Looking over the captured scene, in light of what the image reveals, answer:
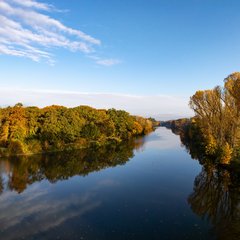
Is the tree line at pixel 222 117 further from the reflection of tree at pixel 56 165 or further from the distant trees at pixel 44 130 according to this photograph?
the distant trees at pixel 44 130

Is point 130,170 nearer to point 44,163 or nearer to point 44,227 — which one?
point 44,163

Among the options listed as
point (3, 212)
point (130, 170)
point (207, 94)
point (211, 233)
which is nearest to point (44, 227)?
point (3, 212)

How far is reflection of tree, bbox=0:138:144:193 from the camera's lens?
3481 centimetres

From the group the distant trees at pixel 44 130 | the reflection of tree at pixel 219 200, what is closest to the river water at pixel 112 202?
the reflection of tree at pixel 219 200

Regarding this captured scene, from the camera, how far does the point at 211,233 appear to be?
18094mm

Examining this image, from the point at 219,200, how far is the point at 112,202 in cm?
1091

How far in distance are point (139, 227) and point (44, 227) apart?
7.22m

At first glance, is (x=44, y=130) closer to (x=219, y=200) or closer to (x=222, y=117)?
(x=222, y=117)

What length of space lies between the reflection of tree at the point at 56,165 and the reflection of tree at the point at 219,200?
55.6 ft

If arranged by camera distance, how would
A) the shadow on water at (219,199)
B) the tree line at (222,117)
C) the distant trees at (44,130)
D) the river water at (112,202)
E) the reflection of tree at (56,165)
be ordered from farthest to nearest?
1. the distant trees at (44,130)
2. the tree line at (222,117)
3. the reflection of tree at (56,165)
4. the shadow on water at (219,199)
5. the river water at (112,202)

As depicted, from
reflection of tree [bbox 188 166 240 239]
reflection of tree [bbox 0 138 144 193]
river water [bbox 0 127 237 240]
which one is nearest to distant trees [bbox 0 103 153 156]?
reflection of tree [bbox 0 138 144 193]

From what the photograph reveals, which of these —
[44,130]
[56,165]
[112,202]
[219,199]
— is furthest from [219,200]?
[44,130]

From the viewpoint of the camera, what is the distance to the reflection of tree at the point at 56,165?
114 ft

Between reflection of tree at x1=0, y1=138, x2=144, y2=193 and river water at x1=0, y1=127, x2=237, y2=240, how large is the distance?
0.49ft
